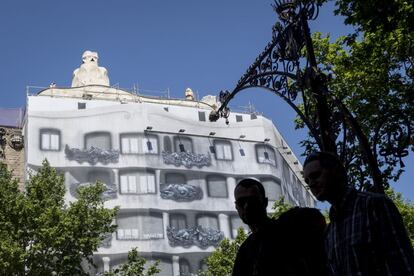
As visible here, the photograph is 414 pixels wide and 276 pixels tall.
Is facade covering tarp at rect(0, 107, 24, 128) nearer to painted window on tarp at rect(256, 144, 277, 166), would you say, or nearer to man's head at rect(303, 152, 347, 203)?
painted window on tarp at rect(256, 144, 277, 166)

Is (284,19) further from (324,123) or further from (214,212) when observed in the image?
(214,212)

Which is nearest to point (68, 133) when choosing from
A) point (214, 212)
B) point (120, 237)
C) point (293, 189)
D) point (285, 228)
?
point (120, 237)

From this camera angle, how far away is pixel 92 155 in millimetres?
40469

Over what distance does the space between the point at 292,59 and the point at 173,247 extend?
34192 millimetres

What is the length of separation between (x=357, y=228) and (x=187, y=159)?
132ft

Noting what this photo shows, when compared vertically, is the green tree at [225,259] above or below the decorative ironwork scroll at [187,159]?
below

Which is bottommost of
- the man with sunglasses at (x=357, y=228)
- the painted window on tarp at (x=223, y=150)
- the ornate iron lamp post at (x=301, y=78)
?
the man with sunglasses at (x=357, y=228)

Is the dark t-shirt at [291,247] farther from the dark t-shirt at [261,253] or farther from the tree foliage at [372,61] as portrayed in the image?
the tree foliage at [372,61]

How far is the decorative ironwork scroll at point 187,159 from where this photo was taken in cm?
4207

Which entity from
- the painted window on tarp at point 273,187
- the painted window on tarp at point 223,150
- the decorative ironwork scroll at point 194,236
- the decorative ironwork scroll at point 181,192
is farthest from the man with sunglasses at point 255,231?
the painted window on tarp at point 223,150

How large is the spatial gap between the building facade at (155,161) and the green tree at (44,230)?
14681 millimetres

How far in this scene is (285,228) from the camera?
2934 mm

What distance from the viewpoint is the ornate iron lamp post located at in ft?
15.9

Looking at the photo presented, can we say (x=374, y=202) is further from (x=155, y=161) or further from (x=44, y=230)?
(x=155, y=161)
